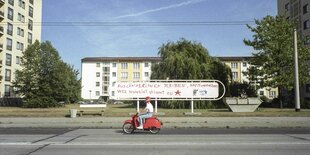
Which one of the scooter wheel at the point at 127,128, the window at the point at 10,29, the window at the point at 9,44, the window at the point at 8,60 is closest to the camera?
the scooter wheel at the point at 127,128

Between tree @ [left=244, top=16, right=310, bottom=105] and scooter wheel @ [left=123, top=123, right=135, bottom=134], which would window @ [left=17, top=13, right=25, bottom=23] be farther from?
scooter wheel @ [left=123, top=123, right=135, bottom=134]

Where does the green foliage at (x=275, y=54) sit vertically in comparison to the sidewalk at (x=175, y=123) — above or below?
above

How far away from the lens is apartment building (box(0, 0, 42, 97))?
6366cm

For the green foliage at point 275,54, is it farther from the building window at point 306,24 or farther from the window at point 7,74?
the window at point 7,74

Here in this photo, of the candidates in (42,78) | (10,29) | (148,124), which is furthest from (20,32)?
(148,124)

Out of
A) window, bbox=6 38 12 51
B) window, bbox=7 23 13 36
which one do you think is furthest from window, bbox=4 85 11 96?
window, bbox=7 23 13 36

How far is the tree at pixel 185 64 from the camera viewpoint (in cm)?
3653

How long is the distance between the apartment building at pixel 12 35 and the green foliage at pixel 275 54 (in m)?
36.8

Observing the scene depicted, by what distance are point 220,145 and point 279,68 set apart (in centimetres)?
3319

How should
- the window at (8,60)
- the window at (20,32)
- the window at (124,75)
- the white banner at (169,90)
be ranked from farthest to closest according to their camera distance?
the window at (124,75)
the window at (20,32)
the window at (8,60)
the white banner at (169,90)

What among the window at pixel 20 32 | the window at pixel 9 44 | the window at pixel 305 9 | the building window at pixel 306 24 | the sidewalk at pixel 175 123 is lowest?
the sidewalk at pixel 175 123

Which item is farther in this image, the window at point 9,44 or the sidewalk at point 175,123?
the window at point 9,44

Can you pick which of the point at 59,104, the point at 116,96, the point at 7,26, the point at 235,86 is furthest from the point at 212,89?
the point at 7,26

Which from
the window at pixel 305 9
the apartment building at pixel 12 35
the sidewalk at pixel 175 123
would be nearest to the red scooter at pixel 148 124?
the sidewalk at pixel 175 123
